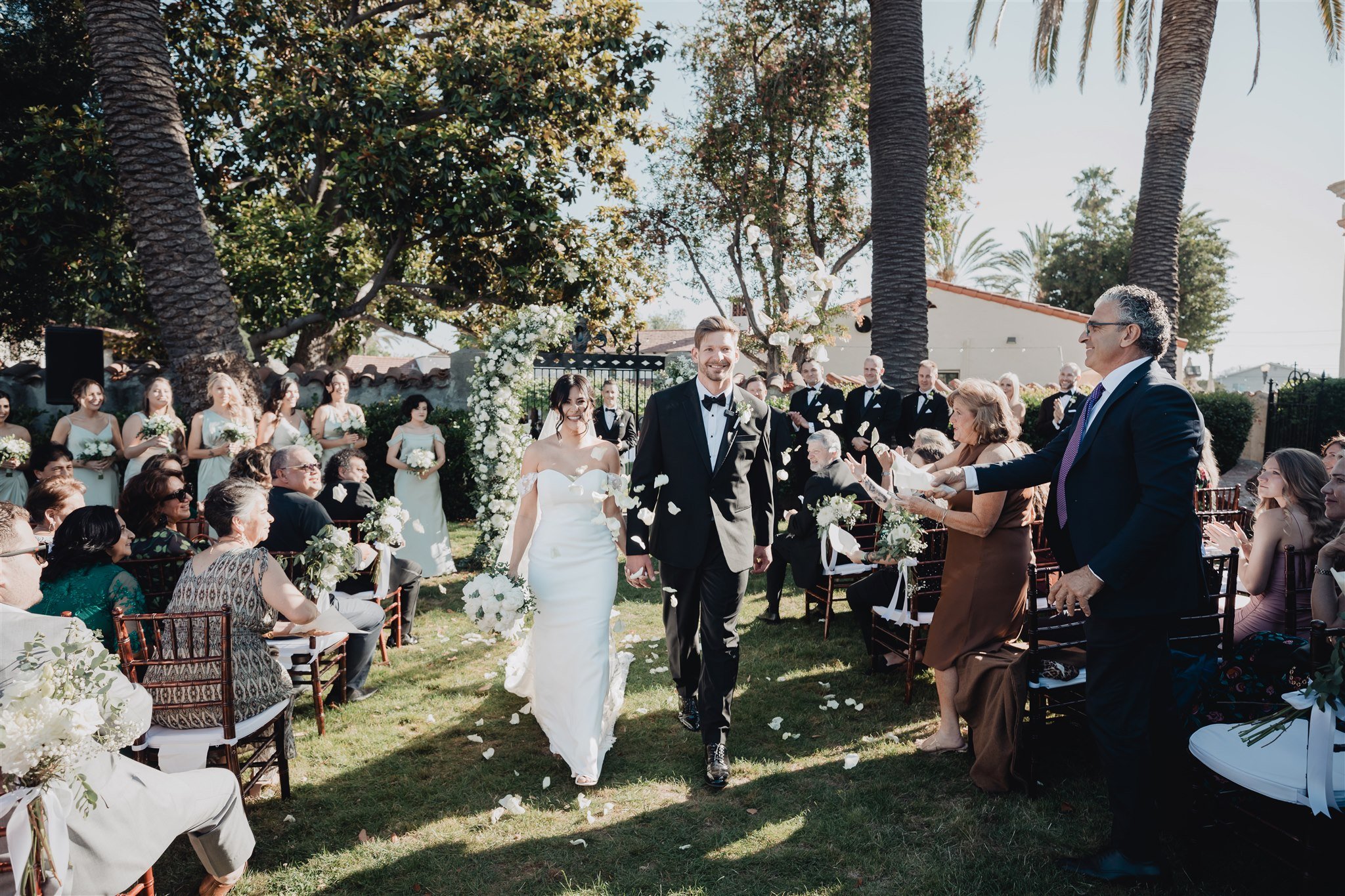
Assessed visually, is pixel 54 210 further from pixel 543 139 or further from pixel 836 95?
pixel 836 95

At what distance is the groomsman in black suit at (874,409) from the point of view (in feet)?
31.7

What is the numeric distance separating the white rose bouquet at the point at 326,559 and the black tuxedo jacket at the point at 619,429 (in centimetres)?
718

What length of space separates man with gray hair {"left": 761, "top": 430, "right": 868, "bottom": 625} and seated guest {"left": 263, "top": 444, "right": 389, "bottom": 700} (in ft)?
11.0

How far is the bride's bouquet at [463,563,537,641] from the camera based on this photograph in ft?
14.7

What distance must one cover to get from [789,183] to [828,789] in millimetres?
18015

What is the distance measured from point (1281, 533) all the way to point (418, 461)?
24.1ft

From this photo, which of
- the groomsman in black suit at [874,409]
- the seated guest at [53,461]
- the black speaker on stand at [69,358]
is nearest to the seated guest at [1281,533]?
the groomsman in black suit at [874,409]

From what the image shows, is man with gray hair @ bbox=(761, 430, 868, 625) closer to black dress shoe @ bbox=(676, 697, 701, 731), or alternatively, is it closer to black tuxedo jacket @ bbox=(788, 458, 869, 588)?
black tuxedo jacket @ bbox=(788, 458, 869, 588)

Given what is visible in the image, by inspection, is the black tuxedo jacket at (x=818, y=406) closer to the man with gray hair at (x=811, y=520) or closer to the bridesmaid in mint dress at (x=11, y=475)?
the man with gray hair at (x=811, y=520)

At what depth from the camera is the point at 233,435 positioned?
25.3 feet

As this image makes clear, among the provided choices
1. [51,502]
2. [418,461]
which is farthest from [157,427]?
[51,502]

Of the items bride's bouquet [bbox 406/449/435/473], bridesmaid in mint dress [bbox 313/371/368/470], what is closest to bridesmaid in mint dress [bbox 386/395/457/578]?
bride's bouquet [bbox 406/449/435/473]

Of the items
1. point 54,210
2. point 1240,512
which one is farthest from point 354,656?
point 54,210

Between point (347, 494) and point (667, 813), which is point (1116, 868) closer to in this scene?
point (667, 813)
